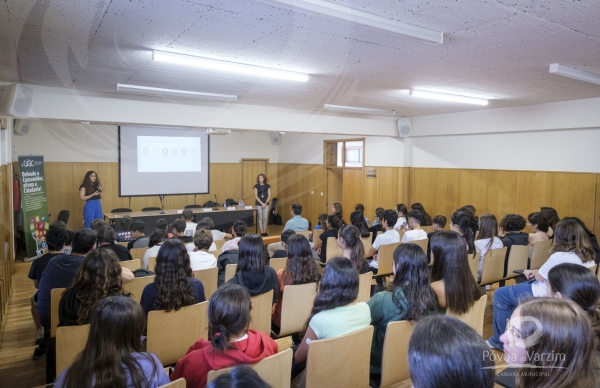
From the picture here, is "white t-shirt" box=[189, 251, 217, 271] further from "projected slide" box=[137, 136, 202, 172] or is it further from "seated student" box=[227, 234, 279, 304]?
"projected slide" box=[137, 136, 202, 172]

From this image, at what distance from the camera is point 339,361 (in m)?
2.03

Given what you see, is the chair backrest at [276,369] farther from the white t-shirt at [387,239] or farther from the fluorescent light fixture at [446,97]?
the fluorescent light fixture at [446,97]

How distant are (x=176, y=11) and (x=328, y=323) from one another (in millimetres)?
2192

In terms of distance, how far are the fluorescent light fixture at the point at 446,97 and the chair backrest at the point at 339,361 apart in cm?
423

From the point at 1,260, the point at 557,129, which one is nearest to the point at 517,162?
the point at 557,129

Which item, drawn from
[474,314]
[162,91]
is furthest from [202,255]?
[162,91]

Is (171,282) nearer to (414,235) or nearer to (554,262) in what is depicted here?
(554,262)

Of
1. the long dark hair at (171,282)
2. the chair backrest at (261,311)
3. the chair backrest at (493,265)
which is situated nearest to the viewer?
the long dark hair at (171,282)

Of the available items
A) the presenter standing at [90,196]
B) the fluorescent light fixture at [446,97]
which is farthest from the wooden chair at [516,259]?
the presenter standing at [90,196]

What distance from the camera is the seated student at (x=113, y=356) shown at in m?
1.53

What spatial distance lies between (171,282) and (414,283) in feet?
5.03

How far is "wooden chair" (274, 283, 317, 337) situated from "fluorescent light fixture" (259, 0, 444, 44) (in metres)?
1.91

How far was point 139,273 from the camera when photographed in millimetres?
3381

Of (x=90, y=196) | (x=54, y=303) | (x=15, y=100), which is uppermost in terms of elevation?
(x=15, y=100)
